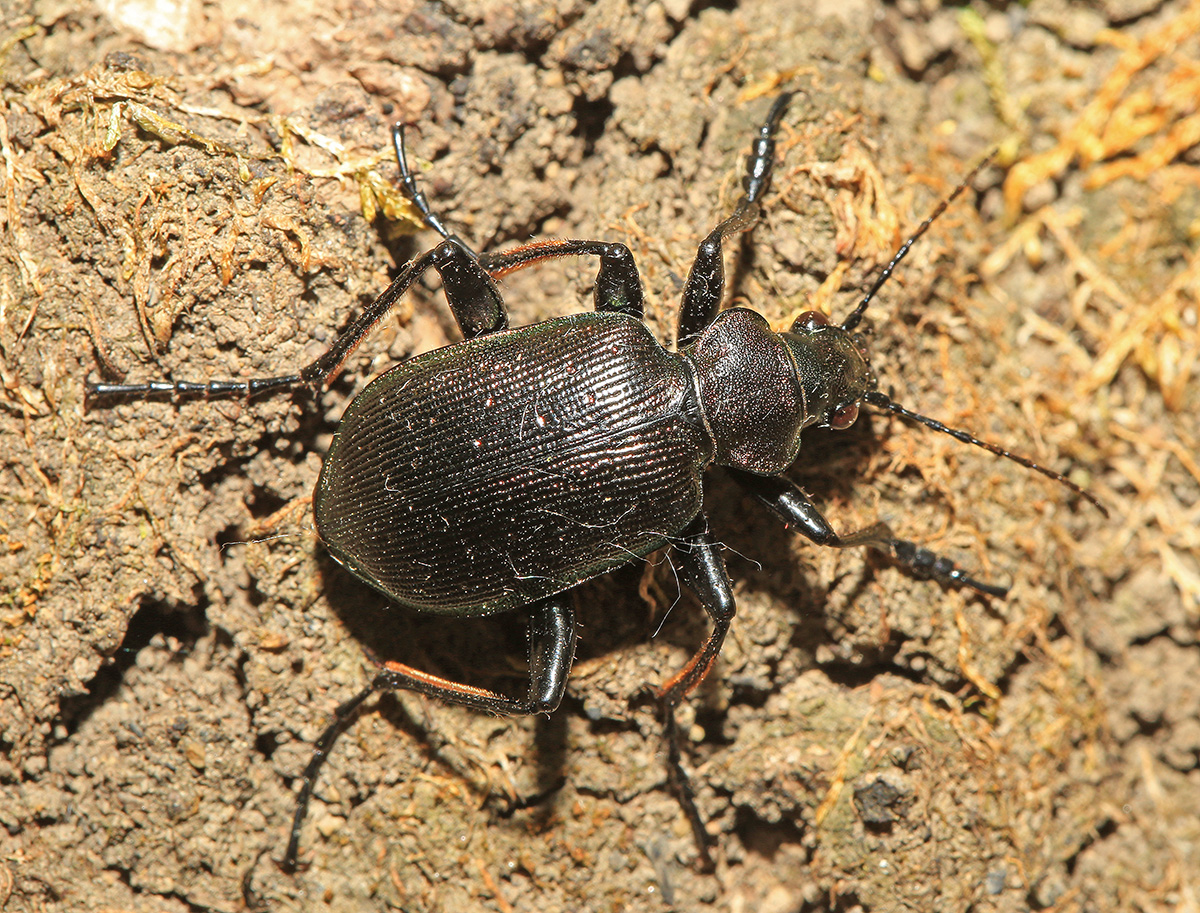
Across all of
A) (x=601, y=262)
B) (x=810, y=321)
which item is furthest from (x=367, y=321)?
(x=810, y=321)

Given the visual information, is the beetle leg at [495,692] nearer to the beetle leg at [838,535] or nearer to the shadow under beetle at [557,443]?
the shadow under beetle at [557,443]

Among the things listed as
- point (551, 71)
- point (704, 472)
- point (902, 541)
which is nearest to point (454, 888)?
point (704, 472)

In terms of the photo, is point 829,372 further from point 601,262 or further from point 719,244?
point 601,262

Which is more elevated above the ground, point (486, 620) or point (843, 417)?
point (843, 417)

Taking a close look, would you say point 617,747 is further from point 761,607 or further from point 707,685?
point 761,607

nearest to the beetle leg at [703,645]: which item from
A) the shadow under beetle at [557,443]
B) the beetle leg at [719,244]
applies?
the shadow under beetle at [557,443]
